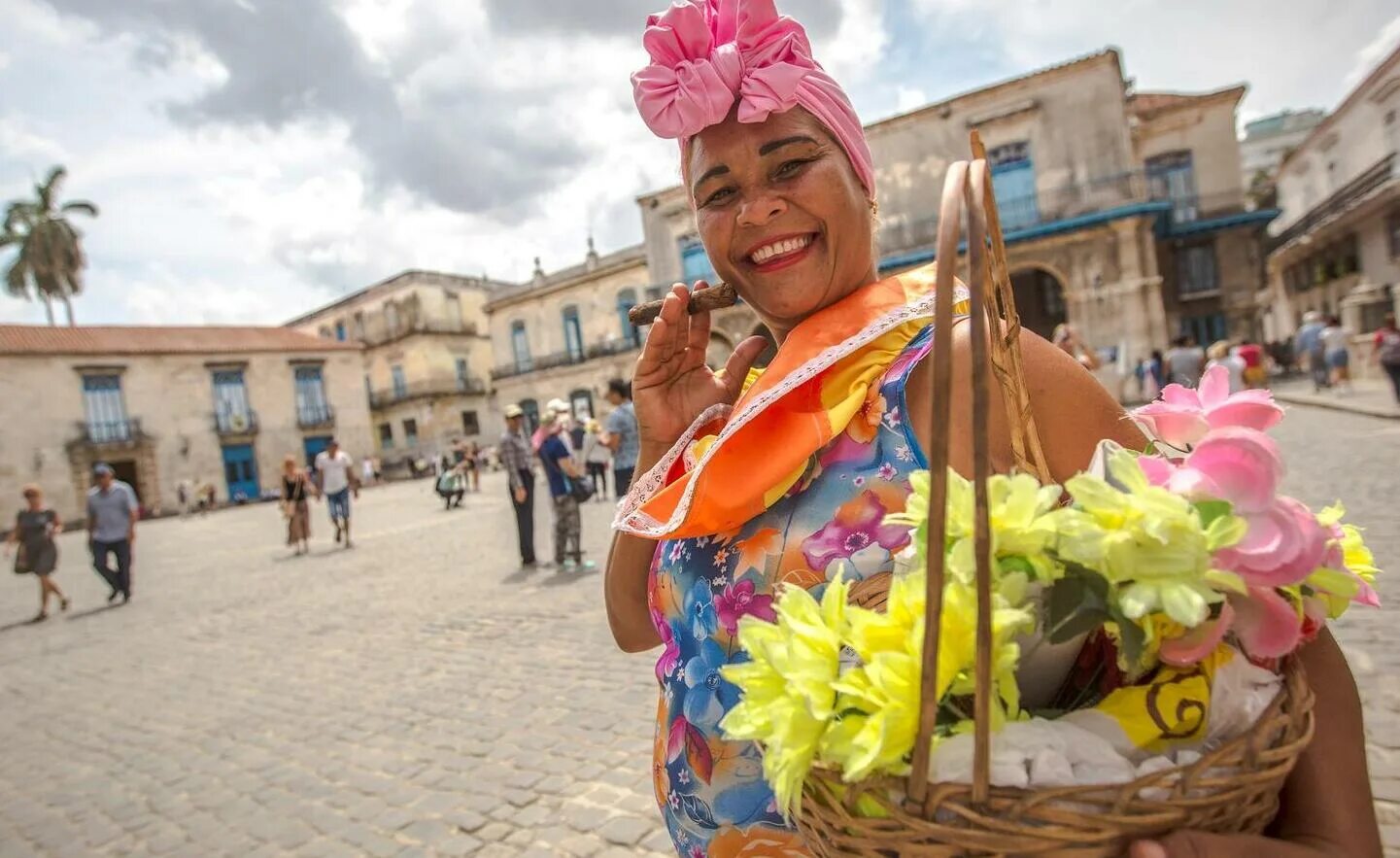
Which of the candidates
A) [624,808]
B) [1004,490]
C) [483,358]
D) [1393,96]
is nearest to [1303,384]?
[1393,96]

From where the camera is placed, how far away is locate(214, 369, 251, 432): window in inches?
1388

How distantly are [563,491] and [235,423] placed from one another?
113ft

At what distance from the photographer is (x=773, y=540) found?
1.17 meters

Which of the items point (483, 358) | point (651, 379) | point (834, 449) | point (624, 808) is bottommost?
point (624, 808)

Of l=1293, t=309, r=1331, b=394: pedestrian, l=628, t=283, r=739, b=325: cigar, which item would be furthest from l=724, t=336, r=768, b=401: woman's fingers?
l=1293, t=309, r=1331, b=394: pedestrian

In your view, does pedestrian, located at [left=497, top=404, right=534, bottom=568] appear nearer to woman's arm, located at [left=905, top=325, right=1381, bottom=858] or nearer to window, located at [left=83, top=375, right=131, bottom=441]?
woman's arm, located at [left=905, top=325, right=1381, bottom=858]

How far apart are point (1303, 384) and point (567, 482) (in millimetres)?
20605

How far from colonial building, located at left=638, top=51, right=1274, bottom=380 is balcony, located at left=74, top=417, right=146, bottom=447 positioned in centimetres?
2375

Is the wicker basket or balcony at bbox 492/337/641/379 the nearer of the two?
the wicker basket

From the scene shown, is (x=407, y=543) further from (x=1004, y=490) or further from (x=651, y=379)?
(x=1004, y=490)

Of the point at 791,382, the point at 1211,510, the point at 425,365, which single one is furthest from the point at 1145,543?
the point at 425,365

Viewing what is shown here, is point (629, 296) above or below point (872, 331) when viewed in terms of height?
above

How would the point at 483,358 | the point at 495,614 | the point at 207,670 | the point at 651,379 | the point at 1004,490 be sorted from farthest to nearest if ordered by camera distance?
the point at 483,358 → the point at 495,614 → the point at 207,670 → the point at 651,379 → the point at 1004,490

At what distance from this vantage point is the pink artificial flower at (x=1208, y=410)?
74 centimetres
